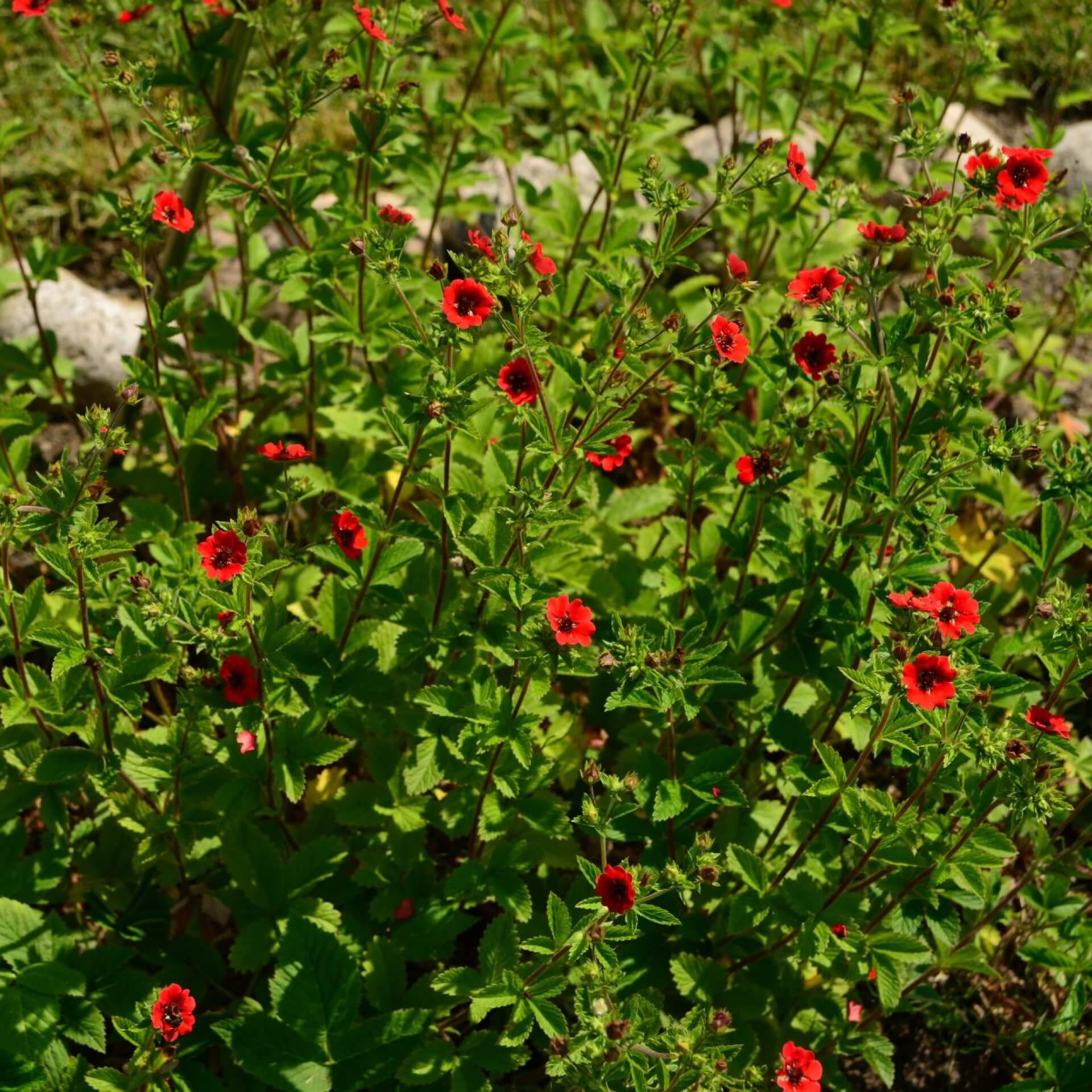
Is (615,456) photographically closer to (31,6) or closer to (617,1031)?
(617,1031)

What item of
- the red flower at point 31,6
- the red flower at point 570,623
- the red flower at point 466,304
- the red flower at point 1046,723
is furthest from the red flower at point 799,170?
the red flower at point 31,6

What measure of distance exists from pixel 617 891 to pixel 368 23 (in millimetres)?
2224

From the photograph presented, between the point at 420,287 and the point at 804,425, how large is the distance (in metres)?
1.50

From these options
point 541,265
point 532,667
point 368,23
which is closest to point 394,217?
point 541,265

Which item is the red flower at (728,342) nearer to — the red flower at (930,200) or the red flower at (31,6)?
the red flower at (930,200)

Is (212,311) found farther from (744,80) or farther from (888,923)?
(888,923)

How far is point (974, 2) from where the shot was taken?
4070 mm

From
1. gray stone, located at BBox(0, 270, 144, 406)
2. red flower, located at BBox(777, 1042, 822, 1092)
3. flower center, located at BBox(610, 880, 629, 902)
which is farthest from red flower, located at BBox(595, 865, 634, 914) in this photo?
gray stone, located at BBox(0, 270, 144, 406)

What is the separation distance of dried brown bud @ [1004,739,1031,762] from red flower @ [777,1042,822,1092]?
2.50ft

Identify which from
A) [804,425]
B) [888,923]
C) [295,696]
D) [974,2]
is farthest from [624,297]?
[974,2]

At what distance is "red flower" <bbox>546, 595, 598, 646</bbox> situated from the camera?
2344 millimetres

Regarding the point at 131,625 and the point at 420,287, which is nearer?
the point at 131,625

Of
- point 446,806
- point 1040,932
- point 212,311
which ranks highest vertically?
point 212,311

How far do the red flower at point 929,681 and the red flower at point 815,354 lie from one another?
0.81 m
